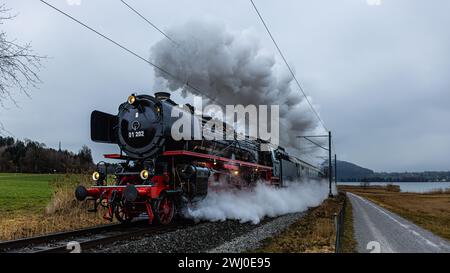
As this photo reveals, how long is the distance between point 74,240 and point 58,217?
14.5ft

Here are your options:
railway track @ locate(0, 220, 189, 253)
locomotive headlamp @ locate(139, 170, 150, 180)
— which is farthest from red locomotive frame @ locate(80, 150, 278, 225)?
railway track @ locate(0, 220, 189, 253)

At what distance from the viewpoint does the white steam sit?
1288 cm

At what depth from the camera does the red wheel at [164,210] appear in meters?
10.2

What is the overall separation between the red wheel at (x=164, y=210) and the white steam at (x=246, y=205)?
120cm

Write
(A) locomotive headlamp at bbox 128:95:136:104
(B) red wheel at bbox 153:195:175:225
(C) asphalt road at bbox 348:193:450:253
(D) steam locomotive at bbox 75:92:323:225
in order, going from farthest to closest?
(A) locomotive headlamp at bbox 128:95:136:104, (D) steam locomotive at bbox 75:92:323:225, (B) red wheel at bbox 153:195:175:225, (C) asphalt road at bbox 348:193:450:253

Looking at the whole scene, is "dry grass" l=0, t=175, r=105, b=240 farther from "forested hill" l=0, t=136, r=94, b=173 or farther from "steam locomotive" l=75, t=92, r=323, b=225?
"forested hill" l=0, t=136, r=94, b=173

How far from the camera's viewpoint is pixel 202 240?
9141 millimetres

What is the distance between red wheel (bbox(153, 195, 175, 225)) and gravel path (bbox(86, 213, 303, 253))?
645 millimetres

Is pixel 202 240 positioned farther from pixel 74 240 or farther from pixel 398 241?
pixel 398 241

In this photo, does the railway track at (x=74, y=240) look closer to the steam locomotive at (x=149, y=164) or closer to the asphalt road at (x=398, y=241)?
the steam locomotive at (x=149, y=164)

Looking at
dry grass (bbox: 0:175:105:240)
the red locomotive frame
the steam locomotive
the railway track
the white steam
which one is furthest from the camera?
the white steam

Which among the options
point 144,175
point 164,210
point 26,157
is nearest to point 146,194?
point 144,175
